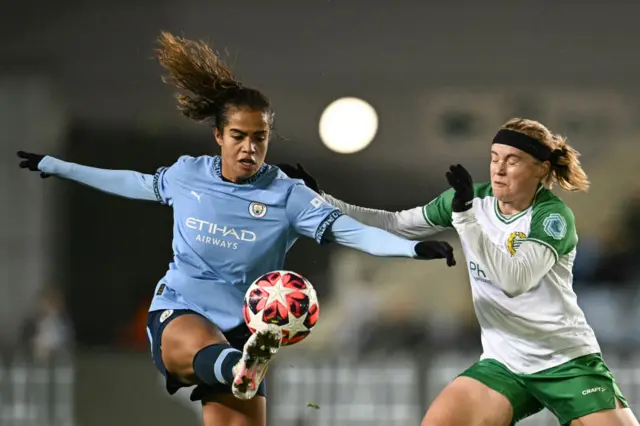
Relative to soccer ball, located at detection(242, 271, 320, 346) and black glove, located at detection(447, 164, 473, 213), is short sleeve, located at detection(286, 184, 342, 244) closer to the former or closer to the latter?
soccer ball, located at detection(242, 271, 320, 346)

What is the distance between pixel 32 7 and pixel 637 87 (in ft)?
14.3

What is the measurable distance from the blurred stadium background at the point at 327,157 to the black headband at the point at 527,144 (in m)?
3.08

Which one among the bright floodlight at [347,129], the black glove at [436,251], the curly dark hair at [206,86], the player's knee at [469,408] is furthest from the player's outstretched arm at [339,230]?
the bright floodlight at [347,129]

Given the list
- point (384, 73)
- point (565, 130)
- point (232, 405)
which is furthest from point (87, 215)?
point (232, 405)

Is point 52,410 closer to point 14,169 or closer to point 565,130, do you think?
point 14,169

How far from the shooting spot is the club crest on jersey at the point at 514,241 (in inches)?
136

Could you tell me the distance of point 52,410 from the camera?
6727 millimetres

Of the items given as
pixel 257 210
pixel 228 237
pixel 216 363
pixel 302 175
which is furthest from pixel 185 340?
pixel 302 175

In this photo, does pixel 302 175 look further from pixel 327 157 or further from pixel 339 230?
pixel 327 157

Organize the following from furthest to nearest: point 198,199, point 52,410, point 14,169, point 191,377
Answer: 1. point 14,169
2. point 52,410
3. point 198,199
4. point 191,377

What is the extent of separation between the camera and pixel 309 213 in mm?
3504

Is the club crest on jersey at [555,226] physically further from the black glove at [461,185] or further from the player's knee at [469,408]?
the player's knee at [469,408]

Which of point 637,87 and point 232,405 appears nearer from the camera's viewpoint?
point 232,405

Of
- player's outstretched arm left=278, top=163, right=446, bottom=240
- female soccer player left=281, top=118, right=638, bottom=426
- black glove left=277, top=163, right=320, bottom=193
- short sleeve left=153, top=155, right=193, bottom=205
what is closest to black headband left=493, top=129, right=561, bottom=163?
female soccer player left=281, top=118, right=638, bottom=426
